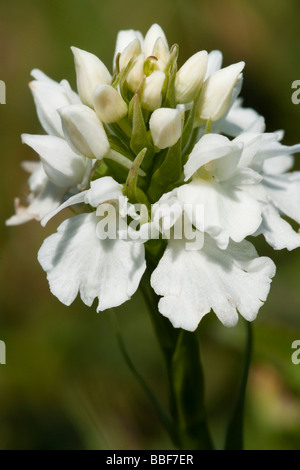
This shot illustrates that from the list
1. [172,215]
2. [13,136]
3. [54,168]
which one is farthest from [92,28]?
[172,215]

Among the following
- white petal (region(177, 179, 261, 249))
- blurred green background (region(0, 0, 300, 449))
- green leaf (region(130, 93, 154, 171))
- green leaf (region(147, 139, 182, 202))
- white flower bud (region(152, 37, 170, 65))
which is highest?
white flower bud (region(152, 37, 170, 65))

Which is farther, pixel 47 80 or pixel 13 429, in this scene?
pixel 13 429

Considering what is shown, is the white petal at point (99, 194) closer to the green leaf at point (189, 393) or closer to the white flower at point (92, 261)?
the white flower at point (92, 261)

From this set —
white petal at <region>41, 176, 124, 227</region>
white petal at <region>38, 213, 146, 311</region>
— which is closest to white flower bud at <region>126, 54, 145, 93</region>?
white petal at <region>41, 176, 124, 227</region>

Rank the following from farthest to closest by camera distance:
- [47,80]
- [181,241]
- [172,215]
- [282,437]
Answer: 1. [282,437]
2. [47,80]
3. [181,241]
4. [172,215]

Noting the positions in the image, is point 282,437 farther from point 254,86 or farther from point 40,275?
point 254,86

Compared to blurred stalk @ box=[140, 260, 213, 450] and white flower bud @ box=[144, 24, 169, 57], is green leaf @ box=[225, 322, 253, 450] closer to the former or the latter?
blurred stalk @ box=[140, 260, 213, 450]

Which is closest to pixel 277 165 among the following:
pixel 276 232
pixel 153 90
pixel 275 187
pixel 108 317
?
pixel 275 187
